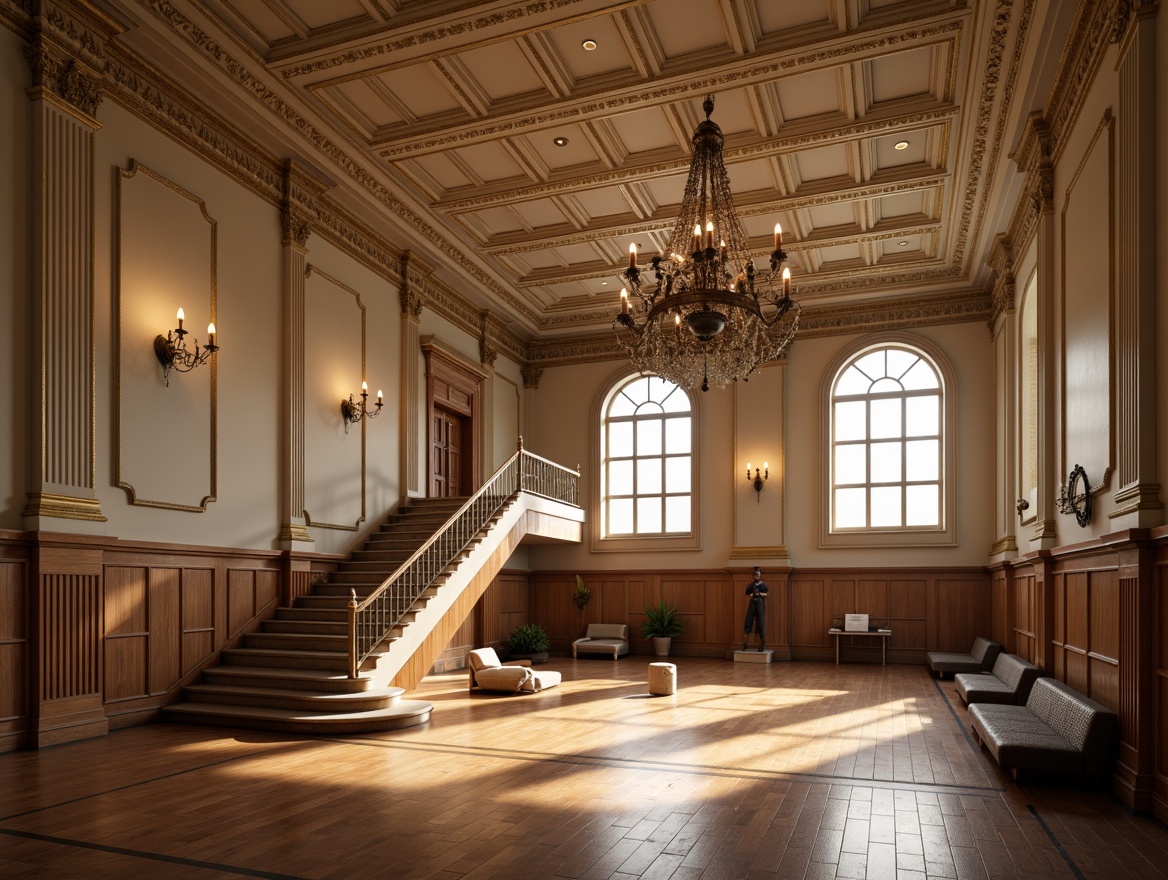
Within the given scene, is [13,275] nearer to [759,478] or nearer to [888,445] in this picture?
[759,478]

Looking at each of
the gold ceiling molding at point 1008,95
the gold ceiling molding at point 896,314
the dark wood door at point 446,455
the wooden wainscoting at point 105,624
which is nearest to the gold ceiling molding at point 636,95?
the gold ceiling molding at point 1008,95

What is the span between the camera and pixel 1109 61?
7.27m

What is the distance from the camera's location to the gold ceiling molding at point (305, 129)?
8602 millimetres

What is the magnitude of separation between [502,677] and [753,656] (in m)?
5.84

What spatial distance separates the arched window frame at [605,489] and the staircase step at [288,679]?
8.83 m

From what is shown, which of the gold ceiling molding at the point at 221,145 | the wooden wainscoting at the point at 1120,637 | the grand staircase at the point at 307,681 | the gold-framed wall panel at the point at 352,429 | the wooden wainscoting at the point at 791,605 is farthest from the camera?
the wooden wainscoting at the point at 791,605

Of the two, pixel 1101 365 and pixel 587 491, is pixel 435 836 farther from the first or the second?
pixel 587 491

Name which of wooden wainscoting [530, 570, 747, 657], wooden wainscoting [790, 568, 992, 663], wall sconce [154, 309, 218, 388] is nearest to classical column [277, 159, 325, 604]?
wall sconce [154, 309, 218, 388]

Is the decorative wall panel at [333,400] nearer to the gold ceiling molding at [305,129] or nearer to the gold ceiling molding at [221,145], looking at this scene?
the gold ceiling molding at [221,145]

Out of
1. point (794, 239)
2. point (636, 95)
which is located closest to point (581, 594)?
point (794, 239)

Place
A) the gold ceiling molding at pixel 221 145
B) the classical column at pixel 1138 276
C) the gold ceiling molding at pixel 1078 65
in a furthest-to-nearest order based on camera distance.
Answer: the gold ceiling molding at pixel 221 145, the gold ceiling molding at pixel 1078 65, the classical column at pixel 1138 276

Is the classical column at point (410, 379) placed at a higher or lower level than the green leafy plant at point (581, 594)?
higher

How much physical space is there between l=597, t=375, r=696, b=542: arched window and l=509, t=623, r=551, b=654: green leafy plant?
255 cm

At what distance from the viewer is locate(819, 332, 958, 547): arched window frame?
50.6 ft
